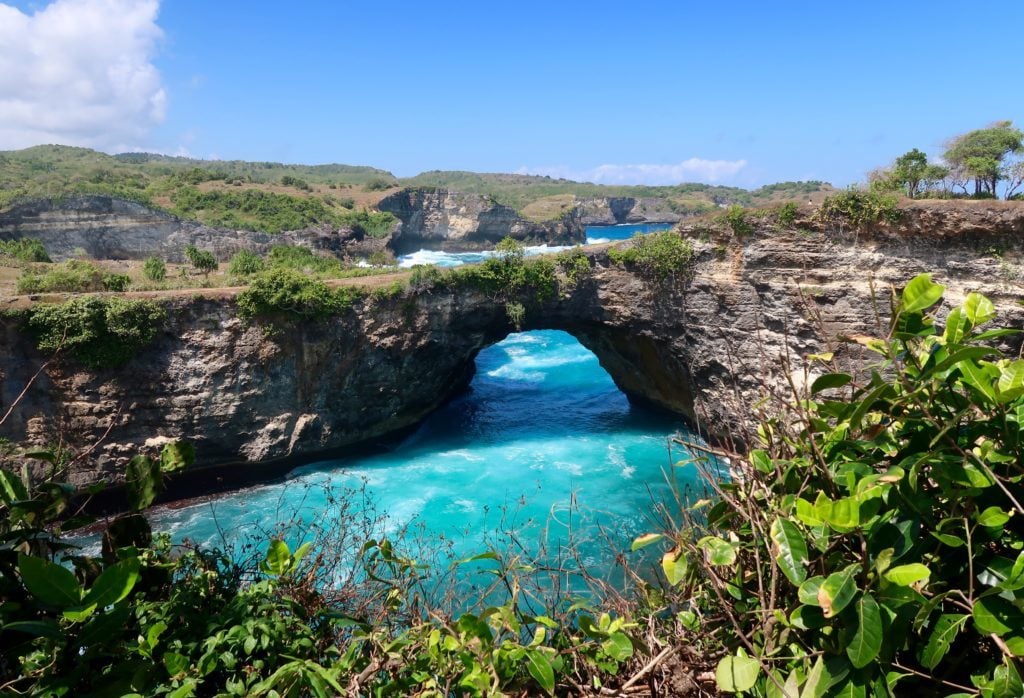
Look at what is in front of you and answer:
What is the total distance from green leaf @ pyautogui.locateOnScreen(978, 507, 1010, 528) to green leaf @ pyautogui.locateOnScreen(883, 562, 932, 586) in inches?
10.8

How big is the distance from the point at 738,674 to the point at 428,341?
17086 mm

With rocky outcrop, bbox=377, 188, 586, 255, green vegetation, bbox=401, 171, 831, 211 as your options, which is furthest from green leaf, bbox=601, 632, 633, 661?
green vegetation, bbox=401, 171, 831, 211

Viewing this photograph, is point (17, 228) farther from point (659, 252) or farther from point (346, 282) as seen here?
point (659, 252)

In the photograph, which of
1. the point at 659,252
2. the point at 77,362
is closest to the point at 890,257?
the point at 659,252

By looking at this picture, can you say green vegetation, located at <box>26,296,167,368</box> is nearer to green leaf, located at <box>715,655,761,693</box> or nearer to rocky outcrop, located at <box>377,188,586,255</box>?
green leaf, located at <box>715,655,761,693</box>

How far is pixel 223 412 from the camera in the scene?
1638cm

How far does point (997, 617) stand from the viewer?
155 cm

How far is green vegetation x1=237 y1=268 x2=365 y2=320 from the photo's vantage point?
52.6 feet

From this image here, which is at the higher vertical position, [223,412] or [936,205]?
[936,205]

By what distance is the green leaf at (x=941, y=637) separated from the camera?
5.17 feet

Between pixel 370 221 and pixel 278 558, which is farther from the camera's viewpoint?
pixel 370 221

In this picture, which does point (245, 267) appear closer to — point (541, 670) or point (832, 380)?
point (541, 670)

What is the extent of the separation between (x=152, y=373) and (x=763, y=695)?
17693mm

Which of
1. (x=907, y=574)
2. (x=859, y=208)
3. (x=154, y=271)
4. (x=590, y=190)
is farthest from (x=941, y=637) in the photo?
(x=590, y=190)
